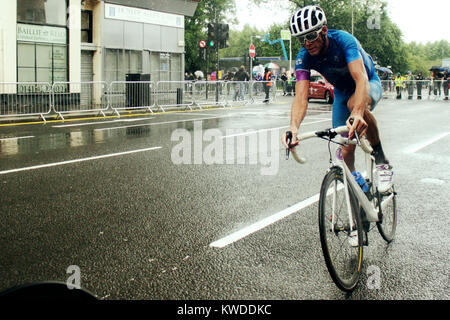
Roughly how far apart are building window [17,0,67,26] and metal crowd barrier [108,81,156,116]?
5592 mm

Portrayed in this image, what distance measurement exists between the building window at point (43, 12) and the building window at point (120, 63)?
353 cm

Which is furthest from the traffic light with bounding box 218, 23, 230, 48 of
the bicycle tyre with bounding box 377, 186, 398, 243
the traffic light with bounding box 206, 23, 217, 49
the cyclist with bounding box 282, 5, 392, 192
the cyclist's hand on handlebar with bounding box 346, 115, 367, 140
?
the cyclist's hand on handlebar with bounding box 346, 115, 367, 140

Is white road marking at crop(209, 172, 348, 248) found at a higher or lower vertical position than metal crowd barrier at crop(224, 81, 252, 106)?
lower

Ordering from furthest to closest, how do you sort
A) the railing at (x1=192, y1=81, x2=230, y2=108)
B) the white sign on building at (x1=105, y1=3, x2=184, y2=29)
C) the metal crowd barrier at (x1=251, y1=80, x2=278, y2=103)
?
the metal crowd barrier at (x1=251, y1=80, x2=278, y2=103)
the white sign on building at (x1=105, y1=3, x2=184, y2=29)
the railing at (x1=192, y1=81, x2=230, y2=108)

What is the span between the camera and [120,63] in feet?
83.4

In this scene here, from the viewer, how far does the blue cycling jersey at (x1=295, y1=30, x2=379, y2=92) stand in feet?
12.9

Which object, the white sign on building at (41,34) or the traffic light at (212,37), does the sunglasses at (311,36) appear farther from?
the traffic light at (212,37)

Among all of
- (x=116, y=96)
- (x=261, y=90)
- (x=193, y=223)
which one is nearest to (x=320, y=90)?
(x=261, y=90)

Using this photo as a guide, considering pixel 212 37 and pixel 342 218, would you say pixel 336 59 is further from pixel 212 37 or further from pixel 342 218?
pixel 212 37

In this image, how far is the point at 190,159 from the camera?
862 centimetres

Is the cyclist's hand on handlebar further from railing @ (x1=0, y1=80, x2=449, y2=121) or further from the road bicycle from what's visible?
railing @ (x1=0, y1=80, x2=449, y2=121)

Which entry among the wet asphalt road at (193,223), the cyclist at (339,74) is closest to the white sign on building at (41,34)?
the wet asphalt road at (193,223)

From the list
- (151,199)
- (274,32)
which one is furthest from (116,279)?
(274,32)
